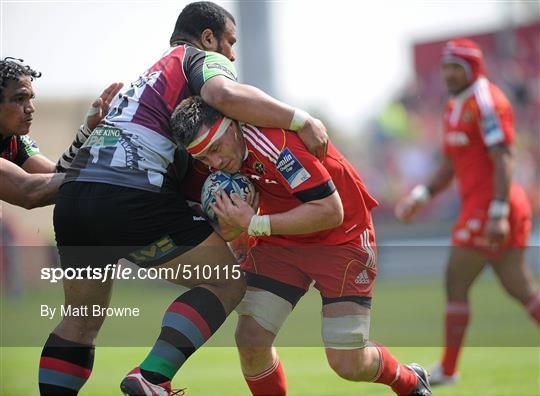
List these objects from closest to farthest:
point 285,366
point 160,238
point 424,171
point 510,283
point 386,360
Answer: point 160,238 < point 386,360 < point 510,283 < point 285,366 < point 424,171

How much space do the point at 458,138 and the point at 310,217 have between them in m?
3.54

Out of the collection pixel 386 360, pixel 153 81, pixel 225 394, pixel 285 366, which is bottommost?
pixel 285 366

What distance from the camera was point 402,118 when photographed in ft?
77.3

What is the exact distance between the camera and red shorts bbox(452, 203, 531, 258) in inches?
309

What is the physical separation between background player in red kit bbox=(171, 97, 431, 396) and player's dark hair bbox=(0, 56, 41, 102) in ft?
3.33

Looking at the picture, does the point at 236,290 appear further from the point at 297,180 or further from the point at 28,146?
the point at 28,146

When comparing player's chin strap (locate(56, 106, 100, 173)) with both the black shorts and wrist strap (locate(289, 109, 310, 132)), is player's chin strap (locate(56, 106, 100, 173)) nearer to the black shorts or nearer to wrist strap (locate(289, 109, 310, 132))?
the black shorts

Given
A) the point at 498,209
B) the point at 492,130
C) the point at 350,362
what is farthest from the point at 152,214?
the point at 492,130

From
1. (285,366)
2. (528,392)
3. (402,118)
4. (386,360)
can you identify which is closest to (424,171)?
(402,118)

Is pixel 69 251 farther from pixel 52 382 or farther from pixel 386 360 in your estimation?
pixel 386 360

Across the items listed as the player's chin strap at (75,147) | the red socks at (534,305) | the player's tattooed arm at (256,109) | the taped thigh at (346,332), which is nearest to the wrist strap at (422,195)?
the red socks at (534,305)

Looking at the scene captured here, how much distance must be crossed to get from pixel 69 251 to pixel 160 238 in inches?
19.7

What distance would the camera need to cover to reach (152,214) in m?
4.94

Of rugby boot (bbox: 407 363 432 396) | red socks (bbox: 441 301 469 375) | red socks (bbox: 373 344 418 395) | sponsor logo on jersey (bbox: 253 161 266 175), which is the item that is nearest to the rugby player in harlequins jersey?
sponsor logo on jersey (bbox: 253 161 266 175)
